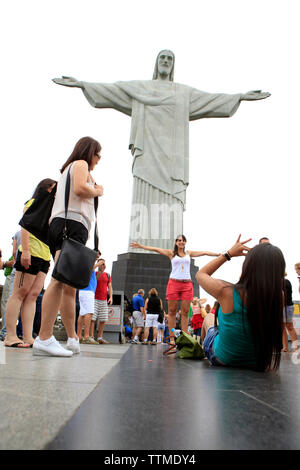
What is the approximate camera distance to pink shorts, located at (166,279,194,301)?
561 cm

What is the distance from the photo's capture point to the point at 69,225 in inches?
116

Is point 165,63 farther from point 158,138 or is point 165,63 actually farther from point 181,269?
point 181,269

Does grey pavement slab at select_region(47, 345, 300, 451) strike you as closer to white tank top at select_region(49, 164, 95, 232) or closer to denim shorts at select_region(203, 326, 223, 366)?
denim shorts at select_region(203, 326, 223, 366)

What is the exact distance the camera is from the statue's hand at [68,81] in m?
14.3

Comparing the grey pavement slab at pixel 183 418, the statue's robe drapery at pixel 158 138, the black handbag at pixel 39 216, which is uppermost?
the statue's robe drapery at pixel 158 138

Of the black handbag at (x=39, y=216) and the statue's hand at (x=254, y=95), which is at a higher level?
the statue's hand at (x=254, y=95)

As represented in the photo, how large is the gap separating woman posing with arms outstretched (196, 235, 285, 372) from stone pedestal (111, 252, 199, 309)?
35.0ft

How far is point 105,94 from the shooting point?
599 inches

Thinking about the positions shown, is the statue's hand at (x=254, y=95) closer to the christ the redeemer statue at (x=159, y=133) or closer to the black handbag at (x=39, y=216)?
the christ the redeemer statue at (x=159, y=133)

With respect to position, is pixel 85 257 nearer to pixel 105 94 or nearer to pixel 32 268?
pixel 32 268

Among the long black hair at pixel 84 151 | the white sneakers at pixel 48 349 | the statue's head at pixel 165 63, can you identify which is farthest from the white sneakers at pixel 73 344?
the statue's head at pixel 165 63

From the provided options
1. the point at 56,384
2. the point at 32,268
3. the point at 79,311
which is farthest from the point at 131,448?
the point at 79,311

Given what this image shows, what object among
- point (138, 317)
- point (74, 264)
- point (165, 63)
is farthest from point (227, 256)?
point (165, 63)

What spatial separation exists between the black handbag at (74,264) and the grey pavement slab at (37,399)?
64 centimetres
